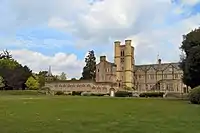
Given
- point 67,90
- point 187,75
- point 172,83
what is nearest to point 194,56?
point 187,75

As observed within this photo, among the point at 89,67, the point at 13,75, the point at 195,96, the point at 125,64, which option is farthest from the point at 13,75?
the point at 195,96

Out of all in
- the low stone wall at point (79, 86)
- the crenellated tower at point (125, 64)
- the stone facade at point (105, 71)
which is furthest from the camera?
the crenellated tower at point (125, 64)

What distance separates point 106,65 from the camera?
407 ft

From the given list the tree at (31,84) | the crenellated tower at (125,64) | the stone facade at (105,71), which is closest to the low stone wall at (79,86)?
the tree at (31,84)

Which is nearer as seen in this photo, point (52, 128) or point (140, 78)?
point (52, 128)

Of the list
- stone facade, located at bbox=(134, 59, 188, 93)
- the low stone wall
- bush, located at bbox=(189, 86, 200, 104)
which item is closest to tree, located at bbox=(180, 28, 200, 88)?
bush, located at bbox=(189, 86, 200, 104)

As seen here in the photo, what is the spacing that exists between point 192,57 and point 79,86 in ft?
209

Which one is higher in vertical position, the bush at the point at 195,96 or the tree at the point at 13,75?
the tree at the point at 13,75

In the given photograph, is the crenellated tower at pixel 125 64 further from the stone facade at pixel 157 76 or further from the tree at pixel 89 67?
the tree at pixel 89 67

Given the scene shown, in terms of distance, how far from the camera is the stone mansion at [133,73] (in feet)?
402

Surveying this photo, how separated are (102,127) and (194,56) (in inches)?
1160

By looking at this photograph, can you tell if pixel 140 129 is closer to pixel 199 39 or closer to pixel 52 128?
pixel 52 128

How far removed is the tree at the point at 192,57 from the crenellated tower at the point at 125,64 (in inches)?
3180

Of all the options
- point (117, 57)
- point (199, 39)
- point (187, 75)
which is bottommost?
point (187, 75)
